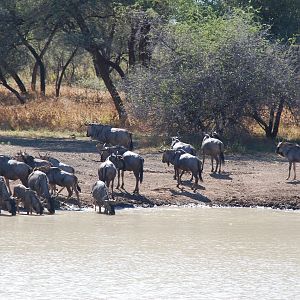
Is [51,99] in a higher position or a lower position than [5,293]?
higher

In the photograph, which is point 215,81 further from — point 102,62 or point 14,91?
point 14,91

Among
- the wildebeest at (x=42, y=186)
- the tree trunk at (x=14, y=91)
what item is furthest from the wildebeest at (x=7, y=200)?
the tree trunk at (x=14, y=91)

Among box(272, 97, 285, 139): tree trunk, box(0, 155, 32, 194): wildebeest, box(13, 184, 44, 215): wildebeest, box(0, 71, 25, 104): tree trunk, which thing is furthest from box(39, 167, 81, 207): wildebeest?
box(0, 71, 25, 104): tree trunk

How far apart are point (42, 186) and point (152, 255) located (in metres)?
4.47

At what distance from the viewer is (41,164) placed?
68.3 ft

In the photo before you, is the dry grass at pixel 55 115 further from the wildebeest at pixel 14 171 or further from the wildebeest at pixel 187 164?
the wildebeest at pixel 14 171

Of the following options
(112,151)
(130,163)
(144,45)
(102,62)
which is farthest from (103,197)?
(102,62)

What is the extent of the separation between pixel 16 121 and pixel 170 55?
8296 mm

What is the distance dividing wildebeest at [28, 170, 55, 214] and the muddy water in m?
0.29

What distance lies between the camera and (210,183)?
2292 centimetres

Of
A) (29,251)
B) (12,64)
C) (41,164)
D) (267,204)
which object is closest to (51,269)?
(29,251)

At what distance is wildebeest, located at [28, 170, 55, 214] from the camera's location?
61.3 ft

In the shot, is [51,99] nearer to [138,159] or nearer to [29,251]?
[138,159]

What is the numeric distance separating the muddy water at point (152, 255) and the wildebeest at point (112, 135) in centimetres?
700
